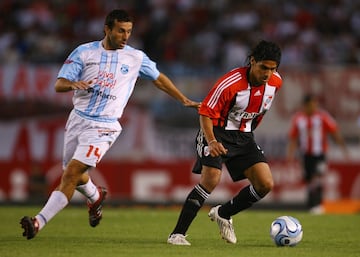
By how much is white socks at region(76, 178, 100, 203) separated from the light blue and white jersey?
113cm

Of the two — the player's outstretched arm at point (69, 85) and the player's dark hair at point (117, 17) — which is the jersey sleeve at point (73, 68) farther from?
the player's dark hair at point (117, 17)

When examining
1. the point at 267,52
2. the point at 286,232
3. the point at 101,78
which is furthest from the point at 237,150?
the point at 101,78

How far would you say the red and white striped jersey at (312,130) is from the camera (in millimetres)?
17969

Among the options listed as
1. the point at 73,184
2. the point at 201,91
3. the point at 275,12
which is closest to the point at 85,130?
the point at 73,184

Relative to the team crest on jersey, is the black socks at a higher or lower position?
lower

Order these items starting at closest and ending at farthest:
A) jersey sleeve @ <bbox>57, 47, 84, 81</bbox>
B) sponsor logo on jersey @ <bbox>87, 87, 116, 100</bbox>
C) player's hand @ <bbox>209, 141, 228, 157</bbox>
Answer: player's hand @ <bbox>209, 141, 228, 157</bbox> < jersey sleeve @ <bbox>57, 47, 84, 81</bbox> < sponsor logo on jersey @ <bbox>87, 87, 116, 100</bbox>

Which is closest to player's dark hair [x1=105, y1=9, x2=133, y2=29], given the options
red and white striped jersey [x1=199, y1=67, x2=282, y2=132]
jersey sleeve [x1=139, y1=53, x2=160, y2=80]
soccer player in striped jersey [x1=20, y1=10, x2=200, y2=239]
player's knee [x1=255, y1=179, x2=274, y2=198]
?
soccer player in striped jersey [x1=20, y1=10, x2=200, y2=239]

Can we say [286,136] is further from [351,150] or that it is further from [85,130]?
[85,130]

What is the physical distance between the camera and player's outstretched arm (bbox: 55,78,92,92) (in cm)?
Answer: 954

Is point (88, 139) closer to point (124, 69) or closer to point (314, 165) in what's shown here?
point (124, 69)

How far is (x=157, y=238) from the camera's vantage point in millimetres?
10859

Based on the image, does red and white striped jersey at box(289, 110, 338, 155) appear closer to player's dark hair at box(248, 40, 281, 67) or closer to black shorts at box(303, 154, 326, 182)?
black shorts at box(303, 154, 326, 182)

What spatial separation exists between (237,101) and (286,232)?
57.7 inches

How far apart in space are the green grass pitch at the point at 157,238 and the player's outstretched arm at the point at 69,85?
162 centimetres
